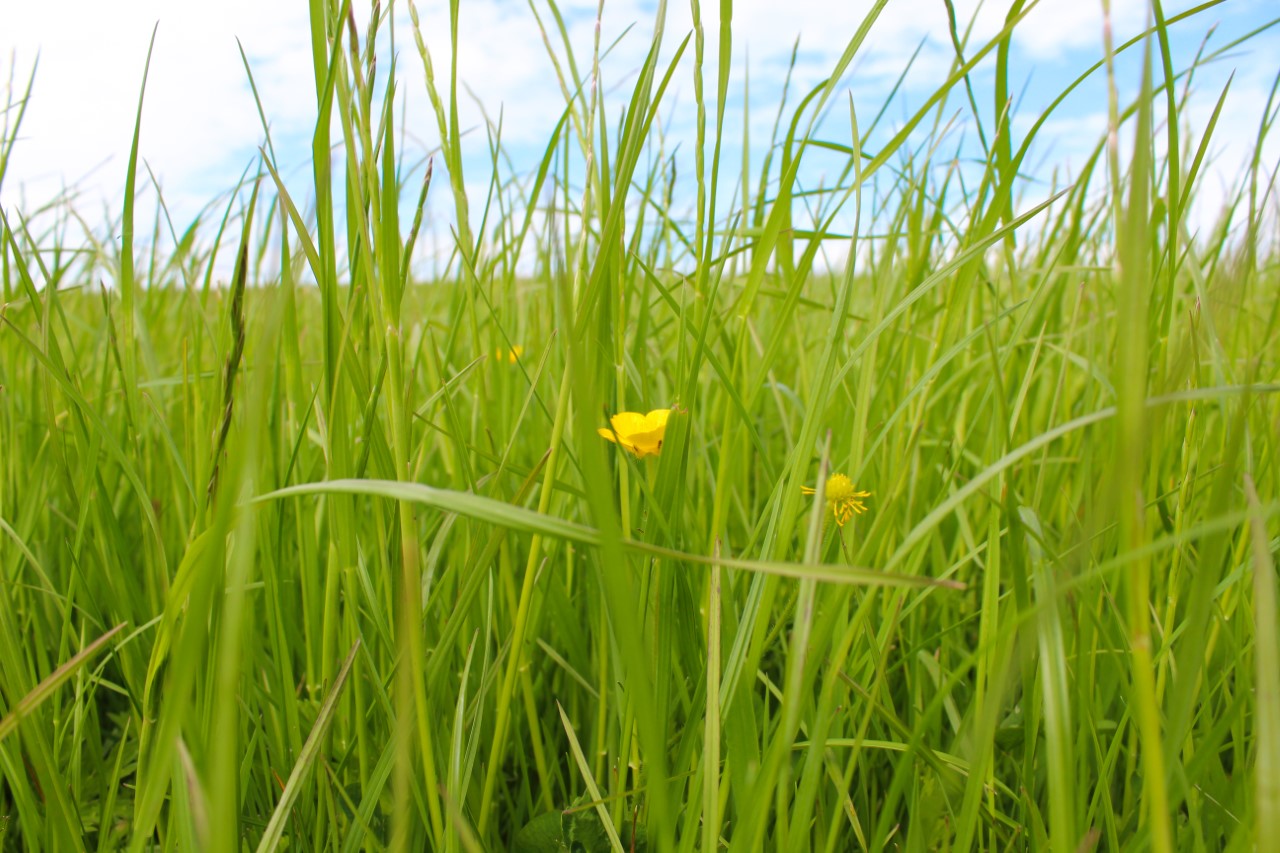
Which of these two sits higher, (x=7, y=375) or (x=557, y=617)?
(x=7, y=375)

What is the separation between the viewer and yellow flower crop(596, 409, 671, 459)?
60cm

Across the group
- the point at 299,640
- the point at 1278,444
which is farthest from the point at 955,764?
the point at 299,640

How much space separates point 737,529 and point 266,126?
725 mm

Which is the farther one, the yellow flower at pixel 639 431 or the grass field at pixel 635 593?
the yellow flower at pixel 639 431

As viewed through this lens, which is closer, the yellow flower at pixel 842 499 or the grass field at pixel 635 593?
the grass field at pixel 635 593

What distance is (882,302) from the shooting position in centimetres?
85

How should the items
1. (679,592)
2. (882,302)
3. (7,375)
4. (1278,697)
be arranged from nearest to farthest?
(1278,697), (679,592), (882,302), (7,375)

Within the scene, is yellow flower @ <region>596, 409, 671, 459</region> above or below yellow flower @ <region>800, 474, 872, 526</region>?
above

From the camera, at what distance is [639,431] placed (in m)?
0.62

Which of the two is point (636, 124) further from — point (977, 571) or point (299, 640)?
point (977, 571)

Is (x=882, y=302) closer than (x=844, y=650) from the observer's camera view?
No

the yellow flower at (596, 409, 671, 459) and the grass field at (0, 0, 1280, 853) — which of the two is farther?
the yellow flower at (596, 409, 671, 459)

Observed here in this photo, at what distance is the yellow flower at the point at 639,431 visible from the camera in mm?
597

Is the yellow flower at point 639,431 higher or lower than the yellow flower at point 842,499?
higher
